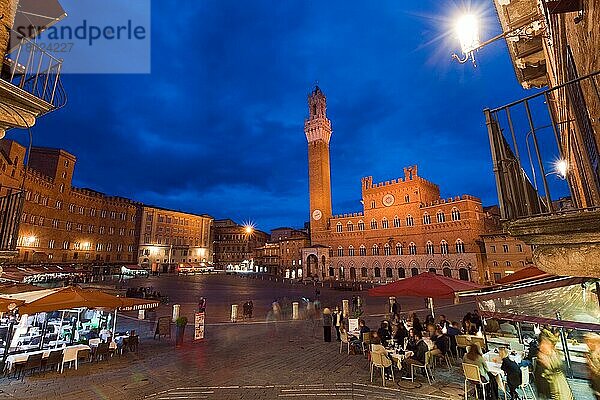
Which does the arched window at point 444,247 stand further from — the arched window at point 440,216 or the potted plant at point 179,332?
the potted plant at point 179,332

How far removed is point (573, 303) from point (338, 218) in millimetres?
48002

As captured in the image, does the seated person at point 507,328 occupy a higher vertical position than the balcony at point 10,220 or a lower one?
lower

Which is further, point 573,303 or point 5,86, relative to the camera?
point 573,303

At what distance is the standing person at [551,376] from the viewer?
15.9 ft

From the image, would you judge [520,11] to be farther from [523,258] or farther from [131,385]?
[523,258]

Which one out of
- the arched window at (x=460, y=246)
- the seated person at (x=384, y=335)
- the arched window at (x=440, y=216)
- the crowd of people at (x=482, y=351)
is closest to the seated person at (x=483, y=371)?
the crowd of people at (x=482, y=351)

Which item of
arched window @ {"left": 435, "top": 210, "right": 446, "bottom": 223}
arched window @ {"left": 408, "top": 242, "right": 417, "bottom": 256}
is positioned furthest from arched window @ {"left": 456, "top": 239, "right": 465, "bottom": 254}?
arched window @ {"left": 408, "top": 242, "right": 417, "bottom": 256}

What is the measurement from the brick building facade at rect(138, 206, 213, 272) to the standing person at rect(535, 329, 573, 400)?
245 ft

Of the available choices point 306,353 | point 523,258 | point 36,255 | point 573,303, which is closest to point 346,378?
point 306,353

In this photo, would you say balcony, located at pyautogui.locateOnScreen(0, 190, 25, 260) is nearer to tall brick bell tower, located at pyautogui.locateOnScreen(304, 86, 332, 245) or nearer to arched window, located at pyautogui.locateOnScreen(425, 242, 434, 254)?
arched window, located at pyautogui.locateOnScreen(425, 242, 434, 254)

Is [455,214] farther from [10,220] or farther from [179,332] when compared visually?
[10,220]

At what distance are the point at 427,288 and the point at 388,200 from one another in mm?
43870

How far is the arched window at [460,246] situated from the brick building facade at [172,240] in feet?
194

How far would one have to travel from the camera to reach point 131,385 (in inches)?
310
